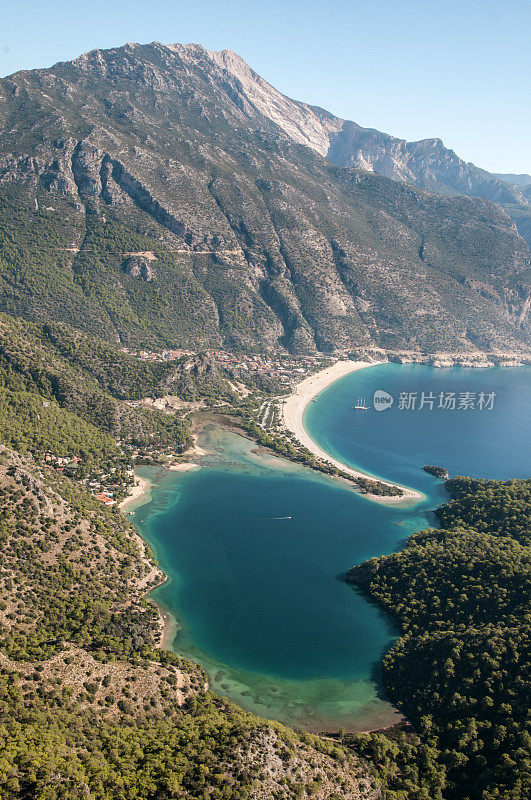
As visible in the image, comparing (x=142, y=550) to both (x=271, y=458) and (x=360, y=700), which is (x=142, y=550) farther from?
(x=271, y=458)

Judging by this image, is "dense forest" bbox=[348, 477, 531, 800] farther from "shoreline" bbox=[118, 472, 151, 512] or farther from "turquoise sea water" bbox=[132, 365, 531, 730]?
"shoreline" bbox=[118, 472, 151, 512]

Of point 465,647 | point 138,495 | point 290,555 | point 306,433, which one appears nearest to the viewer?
point 465,647

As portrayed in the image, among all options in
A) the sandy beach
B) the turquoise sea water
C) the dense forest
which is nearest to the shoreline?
the turquoise sea water

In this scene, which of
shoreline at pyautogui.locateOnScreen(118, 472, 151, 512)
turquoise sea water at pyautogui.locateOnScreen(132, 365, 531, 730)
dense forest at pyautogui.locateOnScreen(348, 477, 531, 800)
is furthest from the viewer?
shoreline at pyautogui.locateOnScreen(118, 472, 151, 512)

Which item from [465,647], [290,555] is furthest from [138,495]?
[465,647]

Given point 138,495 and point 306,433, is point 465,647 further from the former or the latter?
point 306,433
